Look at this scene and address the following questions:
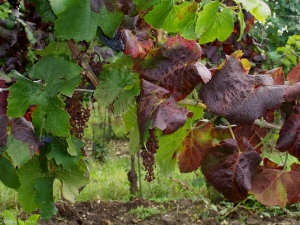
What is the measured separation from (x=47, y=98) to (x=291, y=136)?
51 centimetres

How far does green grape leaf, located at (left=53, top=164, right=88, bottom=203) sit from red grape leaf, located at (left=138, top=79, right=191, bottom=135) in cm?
48

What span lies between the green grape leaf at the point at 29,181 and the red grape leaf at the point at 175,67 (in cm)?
48

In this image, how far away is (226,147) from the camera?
1.25 meters

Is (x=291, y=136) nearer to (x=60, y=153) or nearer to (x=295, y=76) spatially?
(x=295, y=76)

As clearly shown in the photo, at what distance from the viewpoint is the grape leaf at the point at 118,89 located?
1.19m

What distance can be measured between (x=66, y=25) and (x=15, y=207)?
2759 millimetres

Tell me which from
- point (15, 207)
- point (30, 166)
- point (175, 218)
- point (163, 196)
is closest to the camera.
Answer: point (30, 166)

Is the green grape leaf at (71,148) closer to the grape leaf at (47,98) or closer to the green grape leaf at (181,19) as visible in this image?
the grape leaf at (47,98)

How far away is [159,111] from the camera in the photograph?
1044 millimetres

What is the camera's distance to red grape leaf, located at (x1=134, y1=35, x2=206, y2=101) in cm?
110

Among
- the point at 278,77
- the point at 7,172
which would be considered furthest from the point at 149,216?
the point at 278,77

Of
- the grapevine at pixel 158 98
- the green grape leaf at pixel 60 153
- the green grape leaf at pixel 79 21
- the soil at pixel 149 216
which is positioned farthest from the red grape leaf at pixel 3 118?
the soil at pixel 149 216

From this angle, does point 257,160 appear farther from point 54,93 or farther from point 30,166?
point 30,166

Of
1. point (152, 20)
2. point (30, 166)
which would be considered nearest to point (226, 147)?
point (152, 20)
